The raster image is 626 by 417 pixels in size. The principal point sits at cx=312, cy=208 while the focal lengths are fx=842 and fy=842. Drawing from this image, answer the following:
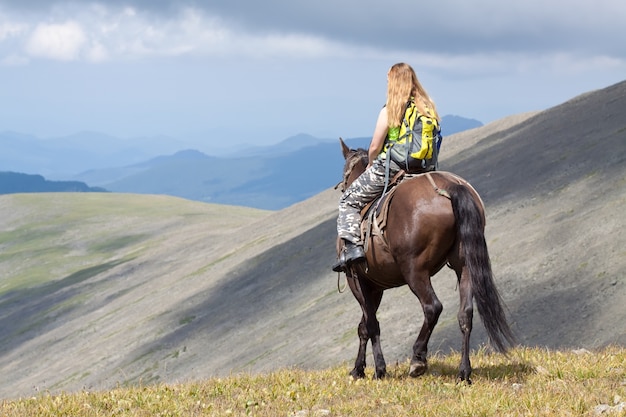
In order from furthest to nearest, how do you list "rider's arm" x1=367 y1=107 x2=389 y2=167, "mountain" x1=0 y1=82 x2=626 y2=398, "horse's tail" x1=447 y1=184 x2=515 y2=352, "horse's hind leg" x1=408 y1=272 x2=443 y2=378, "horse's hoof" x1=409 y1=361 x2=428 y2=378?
Answer: "mountain" x1=0 y1=82 x2=626 y2=398 < "rider's arm" x1=367 y1=107 x2=389 y2=167 < "horse's hoof" x1=409 y1=361 x2=428 y2=378 < "horse's hind leg" x1=408 y1=272 x2=443 y2=378 < "horse's tail" x1=447 y1=184 x2=515 y2=352

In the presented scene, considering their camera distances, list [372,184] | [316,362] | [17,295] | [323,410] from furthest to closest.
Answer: [17,295], [316,362], [372,184], [323,410]

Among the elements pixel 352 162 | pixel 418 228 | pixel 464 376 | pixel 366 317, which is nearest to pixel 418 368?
pixel 464 376

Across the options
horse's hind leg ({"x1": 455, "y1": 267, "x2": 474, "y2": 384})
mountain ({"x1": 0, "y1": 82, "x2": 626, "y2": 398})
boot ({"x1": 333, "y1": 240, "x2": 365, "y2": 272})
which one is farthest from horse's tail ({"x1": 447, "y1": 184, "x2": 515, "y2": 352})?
boot ({"x1": 333, "y1": 240, "x2": 365, "y2": 272})

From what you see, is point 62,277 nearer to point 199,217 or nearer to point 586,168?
point 199,217

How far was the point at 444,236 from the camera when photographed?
466 inches

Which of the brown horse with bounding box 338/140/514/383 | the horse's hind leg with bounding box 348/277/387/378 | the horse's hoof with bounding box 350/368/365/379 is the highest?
the brown horse with bounding box 338/140/514/383

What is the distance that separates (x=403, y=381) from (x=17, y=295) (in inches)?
3860

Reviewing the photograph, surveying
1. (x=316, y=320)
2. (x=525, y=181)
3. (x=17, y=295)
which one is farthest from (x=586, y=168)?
(x=17, y=295)

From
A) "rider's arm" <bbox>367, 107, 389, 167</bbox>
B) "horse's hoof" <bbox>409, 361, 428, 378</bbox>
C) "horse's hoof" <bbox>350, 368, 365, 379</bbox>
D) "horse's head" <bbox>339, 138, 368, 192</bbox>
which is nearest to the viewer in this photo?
"horse's hoof" <bbox>409, 361, 428, 378</bbox>

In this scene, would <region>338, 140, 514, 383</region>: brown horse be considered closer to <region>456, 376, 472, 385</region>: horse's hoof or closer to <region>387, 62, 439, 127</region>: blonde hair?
<region>456, 376, 472, 385</region>: horse's hoof

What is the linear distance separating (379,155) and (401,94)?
106 centimetres

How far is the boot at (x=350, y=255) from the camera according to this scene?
13037 mm

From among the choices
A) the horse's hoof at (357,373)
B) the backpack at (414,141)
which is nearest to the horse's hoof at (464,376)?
the horse's hoof at (357,373)

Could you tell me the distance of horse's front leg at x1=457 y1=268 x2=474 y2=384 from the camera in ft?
37.9
